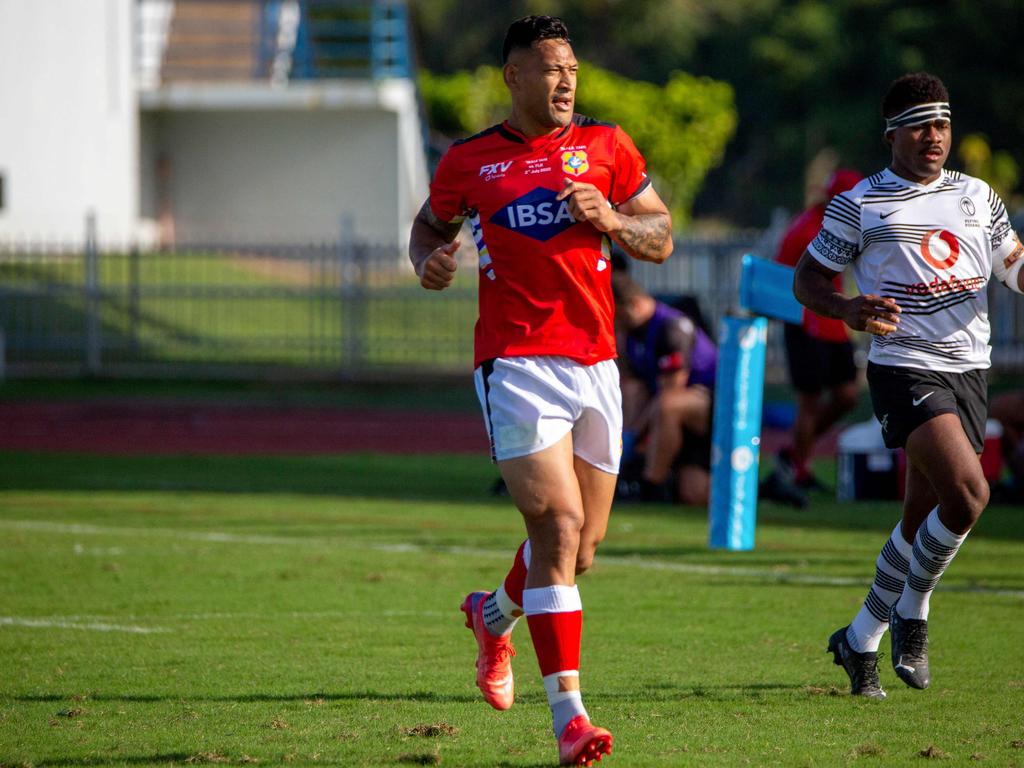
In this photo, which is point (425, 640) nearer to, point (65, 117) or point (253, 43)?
point (65, 117)

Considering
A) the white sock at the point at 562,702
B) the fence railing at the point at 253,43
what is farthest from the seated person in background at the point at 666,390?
the fence railing at the point at 253,43

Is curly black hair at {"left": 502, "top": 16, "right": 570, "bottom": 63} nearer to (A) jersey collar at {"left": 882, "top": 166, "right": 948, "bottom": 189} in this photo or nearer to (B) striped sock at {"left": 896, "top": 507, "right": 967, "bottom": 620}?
(A) jersey collar at {"left": 882, "top": 166, "right": 948, "bottom": 189}

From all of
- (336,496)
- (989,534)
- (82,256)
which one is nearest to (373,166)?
(82,256)

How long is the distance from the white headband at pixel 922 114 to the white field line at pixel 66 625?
4.01 m

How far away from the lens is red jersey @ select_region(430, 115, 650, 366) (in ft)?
18.1

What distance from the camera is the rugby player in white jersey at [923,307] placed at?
6.09 m

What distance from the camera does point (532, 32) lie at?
5.62m

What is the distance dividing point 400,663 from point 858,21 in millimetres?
61027

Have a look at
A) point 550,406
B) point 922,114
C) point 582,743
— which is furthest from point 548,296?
point 922,114

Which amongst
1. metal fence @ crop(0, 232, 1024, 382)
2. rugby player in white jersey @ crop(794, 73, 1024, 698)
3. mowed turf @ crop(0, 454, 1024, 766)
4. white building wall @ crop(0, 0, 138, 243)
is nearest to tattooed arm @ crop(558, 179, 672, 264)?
rugby player in white jersey @ crop(794, 73, 1024, 698)

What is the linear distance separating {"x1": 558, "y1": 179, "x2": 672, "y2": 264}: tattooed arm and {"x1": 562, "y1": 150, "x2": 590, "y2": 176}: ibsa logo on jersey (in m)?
0.12

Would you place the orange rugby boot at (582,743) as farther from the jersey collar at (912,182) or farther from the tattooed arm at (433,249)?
the jersey collar at (912,182)

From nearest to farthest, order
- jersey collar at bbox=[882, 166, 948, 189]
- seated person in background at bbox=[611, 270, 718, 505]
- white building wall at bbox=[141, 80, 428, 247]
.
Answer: jersey collar at bbox=[882, 166, 948, 189] < seated person in background at bbox=[611, 270, 718, 505] < white building wall at bbox=[141, 80, 428, 247]

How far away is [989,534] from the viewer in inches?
421
